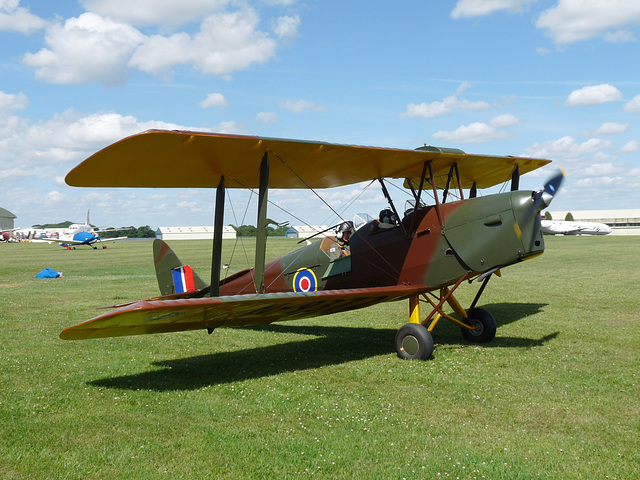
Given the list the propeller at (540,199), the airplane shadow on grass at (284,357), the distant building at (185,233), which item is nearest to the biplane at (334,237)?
the propeller at (540,199)

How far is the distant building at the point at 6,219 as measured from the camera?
501 ft

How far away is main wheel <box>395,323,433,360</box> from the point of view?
686 cm

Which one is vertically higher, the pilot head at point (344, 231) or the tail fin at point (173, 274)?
the pilot head at point (344, 231)

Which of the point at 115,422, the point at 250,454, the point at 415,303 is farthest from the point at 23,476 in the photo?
the point at 415,303

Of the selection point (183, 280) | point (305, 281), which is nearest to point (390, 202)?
point (305, 281)

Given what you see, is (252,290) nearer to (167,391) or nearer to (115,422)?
(167,391)

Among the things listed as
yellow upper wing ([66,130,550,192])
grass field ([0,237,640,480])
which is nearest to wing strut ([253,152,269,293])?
yellow upper wing ([66,130,550,192])

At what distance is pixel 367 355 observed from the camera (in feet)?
24.4

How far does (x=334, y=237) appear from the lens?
8.66m

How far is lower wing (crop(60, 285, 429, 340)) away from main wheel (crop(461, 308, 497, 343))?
4.54ft

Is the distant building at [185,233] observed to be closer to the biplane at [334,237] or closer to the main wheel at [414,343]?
the biplane at [334,237]

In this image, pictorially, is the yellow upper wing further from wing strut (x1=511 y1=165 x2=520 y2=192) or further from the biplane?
wing strut (x1=511 y1=165 x2=520 y2=192)

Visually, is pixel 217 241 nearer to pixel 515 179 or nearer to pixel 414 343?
pixel 414 343

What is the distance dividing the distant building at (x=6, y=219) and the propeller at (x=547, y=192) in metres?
171
